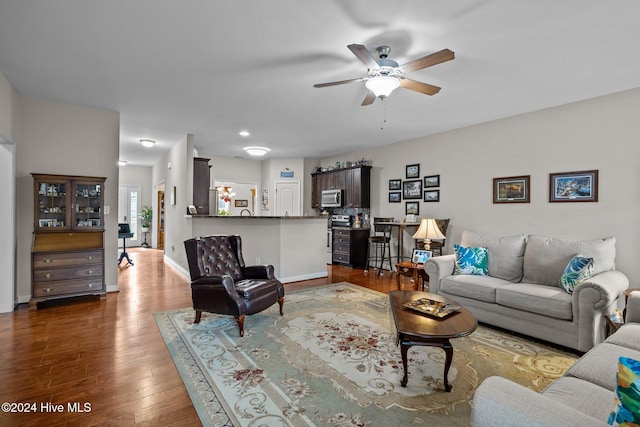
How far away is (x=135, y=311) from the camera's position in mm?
3836

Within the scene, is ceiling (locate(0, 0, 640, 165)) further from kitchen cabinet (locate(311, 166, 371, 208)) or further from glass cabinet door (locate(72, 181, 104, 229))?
kitchen cabinet (locate(311, 166, 371, 208))

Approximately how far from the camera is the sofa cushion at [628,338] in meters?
1.91

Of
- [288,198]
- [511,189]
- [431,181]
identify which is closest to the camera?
[511,189]

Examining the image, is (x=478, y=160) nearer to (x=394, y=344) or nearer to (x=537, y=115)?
(x=537, y=115)

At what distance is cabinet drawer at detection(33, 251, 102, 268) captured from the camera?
155 inches

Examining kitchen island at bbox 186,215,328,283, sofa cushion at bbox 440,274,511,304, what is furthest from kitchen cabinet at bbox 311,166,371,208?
sofa cushion at bbox 440,274,511,304

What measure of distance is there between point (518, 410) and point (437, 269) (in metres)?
2.93

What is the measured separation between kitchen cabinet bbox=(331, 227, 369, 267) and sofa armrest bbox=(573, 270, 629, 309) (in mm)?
4265

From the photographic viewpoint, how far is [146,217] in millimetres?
9891

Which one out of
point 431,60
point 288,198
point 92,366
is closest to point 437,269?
point 431,60

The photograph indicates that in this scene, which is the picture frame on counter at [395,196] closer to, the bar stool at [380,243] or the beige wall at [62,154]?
the bar stool at [380,243]

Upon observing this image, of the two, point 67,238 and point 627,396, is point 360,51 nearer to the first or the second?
point 627,396

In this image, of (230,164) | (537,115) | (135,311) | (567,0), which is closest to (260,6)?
(567,0)

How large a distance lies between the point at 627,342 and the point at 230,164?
8204 mm
